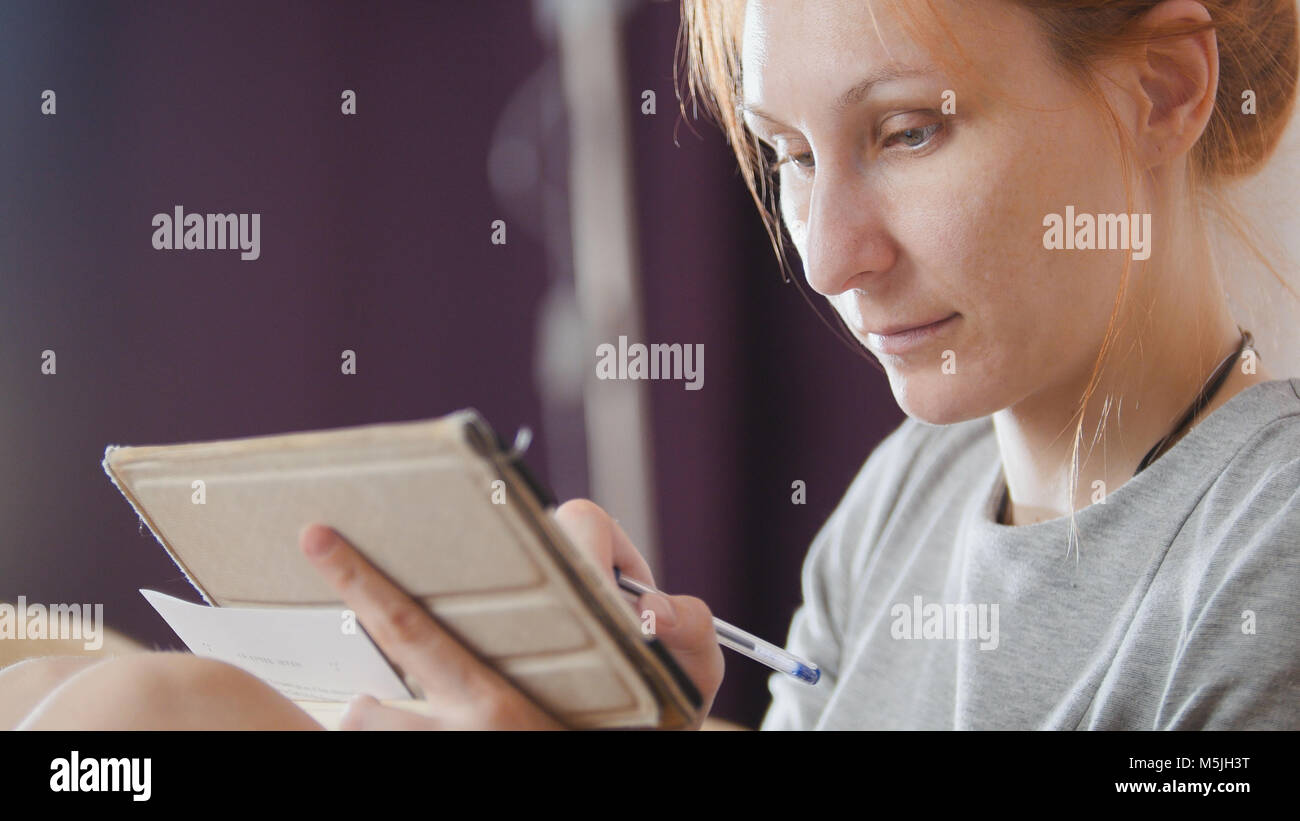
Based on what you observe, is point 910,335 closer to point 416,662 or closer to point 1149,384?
point 1149,384

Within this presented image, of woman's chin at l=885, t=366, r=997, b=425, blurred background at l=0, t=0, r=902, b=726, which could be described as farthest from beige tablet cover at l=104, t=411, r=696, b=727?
blurred background at l=0, t=0, r=902, b=726

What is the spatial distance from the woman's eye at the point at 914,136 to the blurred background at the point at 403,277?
0.93 metres

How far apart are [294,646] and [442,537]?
0.17m

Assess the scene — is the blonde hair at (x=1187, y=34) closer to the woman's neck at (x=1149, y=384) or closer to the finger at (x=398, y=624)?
the woman's neck at (x=1149, y=384)

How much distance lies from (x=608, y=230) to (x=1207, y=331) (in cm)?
110

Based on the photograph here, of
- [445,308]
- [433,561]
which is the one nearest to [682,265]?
[445,308]

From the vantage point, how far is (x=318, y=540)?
1.60 feet

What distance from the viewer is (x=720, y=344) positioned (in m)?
1.70

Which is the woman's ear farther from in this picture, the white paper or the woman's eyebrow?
the white paper

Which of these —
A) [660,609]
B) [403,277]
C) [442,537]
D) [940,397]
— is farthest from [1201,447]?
[403,277]

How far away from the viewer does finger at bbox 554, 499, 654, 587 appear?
26.1 inches

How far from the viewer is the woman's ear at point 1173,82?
67cm
